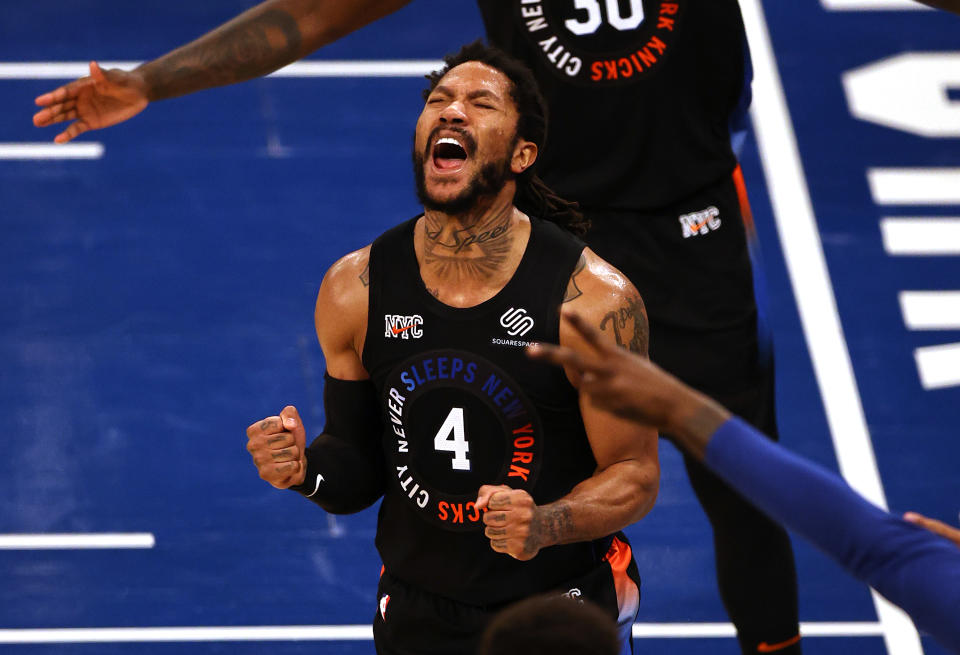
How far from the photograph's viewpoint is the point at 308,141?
8844 millimetres

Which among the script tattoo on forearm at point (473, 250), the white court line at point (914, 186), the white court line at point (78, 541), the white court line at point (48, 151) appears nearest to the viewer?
the script tattoo on forearm at point (473, 250)

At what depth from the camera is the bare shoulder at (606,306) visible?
4.04 meters

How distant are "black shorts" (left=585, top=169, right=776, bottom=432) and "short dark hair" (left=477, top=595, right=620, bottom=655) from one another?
219 cm

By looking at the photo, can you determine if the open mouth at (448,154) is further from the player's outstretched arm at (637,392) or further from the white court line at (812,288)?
the white court line at (812,288)

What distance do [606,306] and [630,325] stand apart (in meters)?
0.09

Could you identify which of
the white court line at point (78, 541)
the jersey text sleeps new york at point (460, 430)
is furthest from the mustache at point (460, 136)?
the white court line at point (78, 541)

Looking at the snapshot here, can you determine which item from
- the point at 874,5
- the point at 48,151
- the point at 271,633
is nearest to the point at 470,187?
the point at 271,633

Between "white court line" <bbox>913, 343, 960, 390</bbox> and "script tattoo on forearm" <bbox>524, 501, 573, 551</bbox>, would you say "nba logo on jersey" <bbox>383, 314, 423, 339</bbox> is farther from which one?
"white court line" <bbox>913, 343, 960, 390</bbox>

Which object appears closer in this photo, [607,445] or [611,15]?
[607,445]

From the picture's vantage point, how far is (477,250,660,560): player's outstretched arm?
390 centimetres

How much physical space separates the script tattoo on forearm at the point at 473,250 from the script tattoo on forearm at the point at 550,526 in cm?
72

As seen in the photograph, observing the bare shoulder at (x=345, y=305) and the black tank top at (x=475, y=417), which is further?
the bare shoulder at (x=345, y=305)

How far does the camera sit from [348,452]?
433 centimetres

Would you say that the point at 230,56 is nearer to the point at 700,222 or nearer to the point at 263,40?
the point at 263,40
